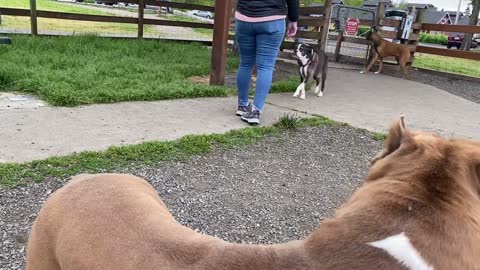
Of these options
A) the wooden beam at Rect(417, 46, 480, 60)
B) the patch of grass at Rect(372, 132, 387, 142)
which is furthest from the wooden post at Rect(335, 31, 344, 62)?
the patch of grass at Rect(372, 132, 387, 142)

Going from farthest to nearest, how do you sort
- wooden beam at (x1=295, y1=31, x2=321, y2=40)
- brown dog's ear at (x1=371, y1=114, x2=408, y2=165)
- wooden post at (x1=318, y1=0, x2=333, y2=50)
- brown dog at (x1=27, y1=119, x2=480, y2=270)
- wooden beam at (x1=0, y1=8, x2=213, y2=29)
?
wooden beam at (x1=295, y1=31, x2=321, y2=40) < wooden post at (x1=318, y1=0, x2=333, y2=50) < wooden beam at (x1=0, y1=8, x2=213, y2=29) < brown dog's ear at (x1=371, y1=114, x2=408, y2=165) < brown dog at (x1=27, y1=119, x2=480, y2=270)

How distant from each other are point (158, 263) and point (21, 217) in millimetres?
2104

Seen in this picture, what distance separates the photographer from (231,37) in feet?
47.8

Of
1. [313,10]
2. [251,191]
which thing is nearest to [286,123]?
[251,191]

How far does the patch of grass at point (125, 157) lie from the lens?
11.9 ft

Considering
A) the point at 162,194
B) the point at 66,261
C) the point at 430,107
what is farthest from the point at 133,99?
the point at 430,107

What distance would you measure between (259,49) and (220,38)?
2157 millimetres

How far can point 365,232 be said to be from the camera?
3.90 feet

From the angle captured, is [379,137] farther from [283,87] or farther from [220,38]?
[220,38]

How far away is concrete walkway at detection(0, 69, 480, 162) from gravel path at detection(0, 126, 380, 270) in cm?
70

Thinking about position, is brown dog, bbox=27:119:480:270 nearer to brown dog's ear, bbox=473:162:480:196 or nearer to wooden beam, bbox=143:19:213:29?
brown dog's ear, bbox=473:162:480:196

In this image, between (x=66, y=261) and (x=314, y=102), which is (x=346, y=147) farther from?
(x=66, y=261)

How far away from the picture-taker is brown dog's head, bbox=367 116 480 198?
3.89 ft

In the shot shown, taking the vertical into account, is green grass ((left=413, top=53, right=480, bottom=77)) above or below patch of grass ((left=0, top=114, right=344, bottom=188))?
below
